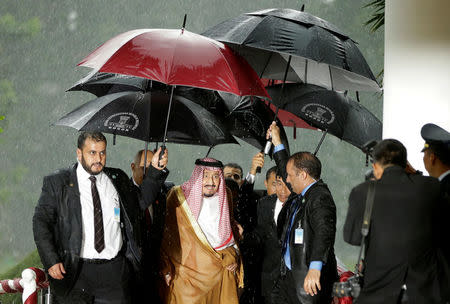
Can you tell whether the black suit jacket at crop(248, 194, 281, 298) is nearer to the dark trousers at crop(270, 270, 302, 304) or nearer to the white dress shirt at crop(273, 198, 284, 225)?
the white dress shirt at crop(273, 198, 284, 225)

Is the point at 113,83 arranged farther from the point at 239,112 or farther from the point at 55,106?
the point at 55,106

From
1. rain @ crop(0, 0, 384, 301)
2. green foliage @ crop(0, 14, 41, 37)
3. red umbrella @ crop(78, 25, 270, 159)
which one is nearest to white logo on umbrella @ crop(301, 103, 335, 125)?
red umbrella @ crop(78, 25, 270, 159)

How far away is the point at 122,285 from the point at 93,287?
20 centimetres

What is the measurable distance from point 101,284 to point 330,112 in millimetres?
2603

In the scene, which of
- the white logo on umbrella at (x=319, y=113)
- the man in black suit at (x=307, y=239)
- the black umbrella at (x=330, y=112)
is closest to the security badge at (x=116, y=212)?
the man in black suit at (x=307, y=239)

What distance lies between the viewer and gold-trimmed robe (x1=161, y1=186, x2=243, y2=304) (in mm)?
6379

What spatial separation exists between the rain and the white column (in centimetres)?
2634

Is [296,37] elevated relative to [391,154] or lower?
elevated

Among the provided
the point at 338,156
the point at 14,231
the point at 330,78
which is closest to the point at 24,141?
the point at 14,231

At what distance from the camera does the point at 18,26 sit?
3553cm

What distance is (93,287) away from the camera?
17.9 feet

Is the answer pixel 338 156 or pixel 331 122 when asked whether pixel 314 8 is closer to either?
pixel 338 156

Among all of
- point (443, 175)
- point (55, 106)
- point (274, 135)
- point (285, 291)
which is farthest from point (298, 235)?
point (55, 106)

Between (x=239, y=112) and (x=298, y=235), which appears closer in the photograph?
(x=298, y=235)
